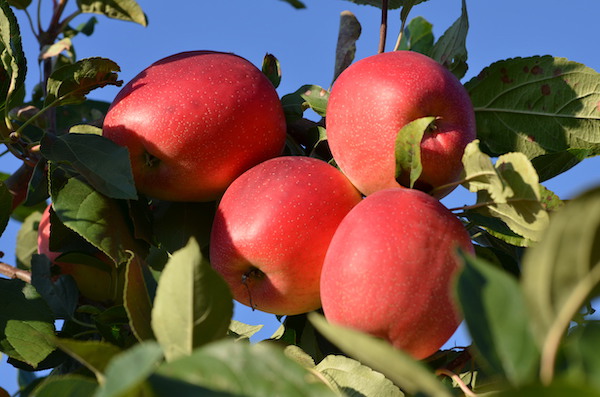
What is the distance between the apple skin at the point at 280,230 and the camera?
100 centimetres

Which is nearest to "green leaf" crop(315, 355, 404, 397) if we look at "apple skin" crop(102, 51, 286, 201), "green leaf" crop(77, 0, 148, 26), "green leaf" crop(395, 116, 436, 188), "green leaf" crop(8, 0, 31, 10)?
"green leaf" crop(395, 116, 436, 188)

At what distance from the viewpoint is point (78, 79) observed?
118 cm

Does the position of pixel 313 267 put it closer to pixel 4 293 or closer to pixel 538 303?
pixel 4 293

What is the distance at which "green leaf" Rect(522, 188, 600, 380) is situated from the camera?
1.37 feet

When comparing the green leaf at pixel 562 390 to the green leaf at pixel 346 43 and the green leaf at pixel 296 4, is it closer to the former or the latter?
the green leaf at pixel 346 43

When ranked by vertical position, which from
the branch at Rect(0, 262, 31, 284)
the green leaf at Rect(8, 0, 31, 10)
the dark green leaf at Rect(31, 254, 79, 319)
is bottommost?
the branch at Rect(0, 262, 31, 284)

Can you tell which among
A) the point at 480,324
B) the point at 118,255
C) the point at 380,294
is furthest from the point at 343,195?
the point at 480,324

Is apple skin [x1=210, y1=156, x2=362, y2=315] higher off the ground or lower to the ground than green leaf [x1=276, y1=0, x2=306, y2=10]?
lower

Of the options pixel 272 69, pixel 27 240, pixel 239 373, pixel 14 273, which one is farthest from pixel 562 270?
pixel 27 240

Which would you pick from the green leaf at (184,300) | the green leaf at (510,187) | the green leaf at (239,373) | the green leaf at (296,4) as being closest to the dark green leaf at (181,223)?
the green leaf at (510,187)

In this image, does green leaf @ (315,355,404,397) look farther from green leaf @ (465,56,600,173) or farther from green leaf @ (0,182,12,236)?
green leaf @ (0,182,12,236)

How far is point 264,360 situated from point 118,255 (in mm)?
662

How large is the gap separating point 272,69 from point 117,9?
828mm

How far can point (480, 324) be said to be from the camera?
45 cm
